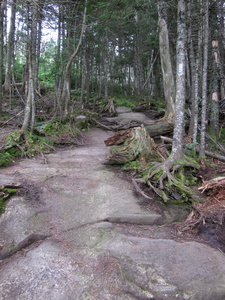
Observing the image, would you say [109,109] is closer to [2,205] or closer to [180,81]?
[180,81]

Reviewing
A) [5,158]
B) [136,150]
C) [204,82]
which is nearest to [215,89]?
[204,82]

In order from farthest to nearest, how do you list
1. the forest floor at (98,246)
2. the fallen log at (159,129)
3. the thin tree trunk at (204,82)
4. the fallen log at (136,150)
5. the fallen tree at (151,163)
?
the fallen log at (159,129)
the fallen log at (136,150)
the thin tree trunk at (204,82)
the fallen tree at (151,163)
the forest floor at (98,246)

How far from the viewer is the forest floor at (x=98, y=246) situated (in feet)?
10.9

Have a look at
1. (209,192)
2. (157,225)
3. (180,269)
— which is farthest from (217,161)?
(180,269)

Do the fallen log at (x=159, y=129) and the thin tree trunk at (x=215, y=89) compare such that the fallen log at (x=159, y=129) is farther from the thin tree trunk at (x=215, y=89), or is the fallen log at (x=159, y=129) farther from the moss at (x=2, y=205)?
the moss at (x=2, y=205)

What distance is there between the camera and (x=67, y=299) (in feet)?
10.2

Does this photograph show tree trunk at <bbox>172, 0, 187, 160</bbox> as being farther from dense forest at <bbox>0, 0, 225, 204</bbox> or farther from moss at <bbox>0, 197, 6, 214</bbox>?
moss at <bbox>0, 197, 6, 214</bbox>

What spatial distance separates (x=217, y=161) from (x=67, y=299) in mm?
7204

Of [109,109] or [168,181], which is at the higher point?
[109,109]

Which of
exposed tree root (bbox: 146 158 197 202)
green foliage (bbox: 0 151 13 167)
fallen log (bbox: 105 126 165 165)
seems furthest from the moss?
fallen log (bbox: 105 126 165 165)

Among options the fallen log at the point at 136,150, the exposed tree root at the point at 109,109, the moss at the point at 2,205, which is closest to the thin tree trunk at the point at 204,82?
the fallen log at the point at 136,150

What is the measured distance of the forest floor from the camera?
333cm

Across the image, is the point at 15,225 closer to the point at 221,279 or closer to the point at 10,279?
the point at 10,279

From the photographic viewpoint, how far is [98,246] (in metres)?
4.16
